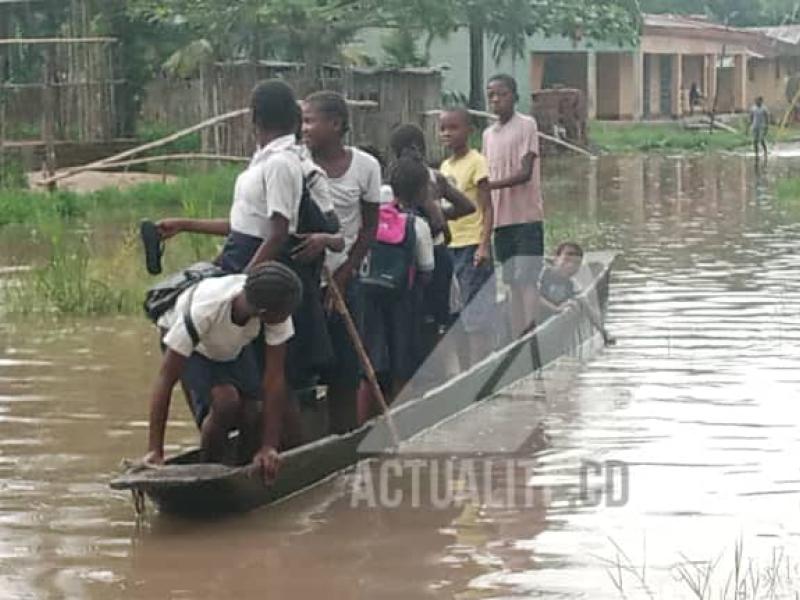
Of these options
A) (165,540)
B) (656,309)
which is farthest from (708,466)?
(656,309)

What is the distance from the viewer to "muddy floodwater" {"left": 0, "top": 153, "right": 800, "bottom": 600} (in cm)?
609

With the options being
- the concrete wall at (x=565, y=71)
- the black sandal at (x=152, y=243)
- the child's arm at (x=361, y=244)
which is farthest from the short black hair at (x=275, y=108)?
the concrete wall at (x=565, y=71)

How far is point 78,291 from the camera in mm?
12172

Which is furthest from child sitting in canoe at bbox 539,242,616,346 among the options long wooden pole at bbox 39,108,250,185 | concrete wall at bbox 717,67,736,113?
concrete wall at bbox 717,67,736,113

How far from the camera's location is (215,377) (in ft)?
22.4

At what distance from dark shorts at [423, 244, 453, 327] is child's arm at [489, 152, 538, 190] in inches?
48.3

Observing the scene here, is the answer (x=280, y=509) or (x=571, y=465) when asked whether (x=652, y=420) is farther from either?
(x=280, y=509)

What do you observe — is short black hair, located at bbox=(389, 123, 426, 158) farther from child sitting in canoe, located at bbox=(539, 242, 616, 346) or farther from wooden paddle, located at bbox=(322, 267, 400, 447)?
child sitting in canoe, located at bbox=(539, 242, 616, 346)

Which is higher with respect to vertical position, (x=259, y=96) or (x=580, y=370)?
(x=259, y=96)

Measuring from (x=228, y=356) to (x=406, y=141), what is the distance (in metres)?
2.27

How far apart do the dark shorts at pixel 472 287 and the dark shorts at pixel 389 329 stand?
1135 millimetres

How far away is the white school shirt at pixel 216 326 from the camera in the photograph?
6613mm

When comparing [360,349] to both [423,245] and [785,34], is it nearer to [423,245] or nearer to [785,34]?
[423,245]

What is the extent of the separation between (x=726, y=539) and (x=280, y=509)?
1.72 metres
